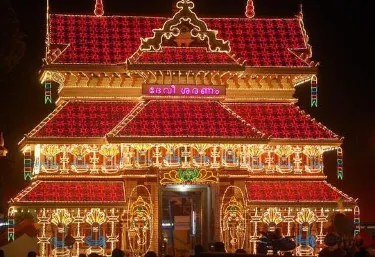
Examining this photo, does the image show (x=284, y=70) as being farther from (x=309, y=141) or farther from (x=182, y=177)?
(x=182, y=177)

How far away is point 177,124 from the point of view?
45531 mm

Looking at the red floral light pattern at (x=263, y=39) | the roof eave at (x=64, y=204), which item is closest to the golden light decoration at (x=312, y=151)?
the red floral light pattern at (x=263, y=39)

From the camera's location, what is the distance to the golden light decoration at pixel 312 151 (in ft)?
156

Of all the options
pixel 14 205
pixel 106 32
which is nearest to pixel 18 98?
pixel 106 32

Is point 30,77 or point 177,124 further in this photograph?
point 30,77

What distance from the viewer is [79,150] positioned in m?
46.4

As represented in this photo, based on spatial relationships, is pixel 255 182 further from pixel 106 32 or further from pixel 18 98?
pixel 18 98

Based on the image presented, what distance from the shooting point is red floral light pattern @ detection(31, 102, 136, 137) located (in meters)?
45.8

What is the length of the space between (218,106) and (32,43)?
63.2 feet

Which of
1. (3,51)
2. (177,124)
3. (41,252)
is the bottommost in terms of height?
(41,252)

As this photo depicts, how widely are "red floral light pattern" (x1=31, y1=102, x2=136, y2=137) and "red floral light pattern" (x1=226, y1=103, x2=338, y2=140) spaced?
474cm

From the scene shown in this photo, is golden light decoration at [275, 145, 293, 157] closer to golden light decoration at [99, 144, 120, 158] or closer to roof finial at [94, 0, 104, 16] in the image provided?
golden light decoration at [99, 144, 120, 158]

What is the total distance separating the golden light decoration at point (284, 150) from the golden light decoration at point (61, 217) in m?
8.90

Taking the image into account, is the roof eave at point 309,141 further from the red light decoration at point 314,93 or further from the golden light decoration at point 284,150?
Result: the red light decoration at point 314,93
